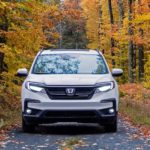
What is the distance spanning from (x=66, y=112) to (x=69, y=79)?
0.80 meters

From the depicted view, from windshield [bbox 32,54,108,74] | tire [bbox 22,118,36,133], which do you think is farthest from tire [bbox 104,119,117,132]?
tire [bbox 22,118,36,133]

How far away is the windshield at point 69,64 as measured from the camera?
13.3 m

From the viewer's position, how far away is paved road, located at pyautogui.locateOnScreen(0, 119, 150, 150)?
1039 centimetres

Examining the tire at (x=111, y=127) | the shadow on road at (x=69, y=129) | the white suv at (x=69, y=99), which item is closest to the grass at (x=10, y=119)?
the shadow on road at (x=69, y=129)

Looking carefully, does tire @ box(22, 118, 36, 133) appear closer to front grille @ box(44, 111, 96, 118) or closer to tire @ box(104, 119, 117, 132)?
front grille @ box(44, 111, 96, 118)

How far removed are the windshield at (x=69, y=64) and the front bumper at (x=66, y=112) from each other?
1296 mm

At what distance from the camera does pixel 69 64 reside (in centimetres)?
1358

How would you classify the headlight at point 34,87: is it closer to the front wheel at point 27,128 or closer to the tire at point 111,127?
the front wheel at point 27,128

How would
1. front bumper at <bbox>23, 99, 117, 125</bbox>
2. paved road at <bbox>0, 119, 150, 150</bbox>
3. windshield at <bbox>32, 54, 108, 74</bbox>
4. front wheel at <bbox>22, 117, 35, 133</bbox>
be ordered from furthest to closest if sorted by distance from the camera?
windshield at <bbox>32, 54, 108, 74</bbox> < front wheel at <bbox>22, 117, 35, 133</bbox> < front bumper at <bbox>23, 99, 117, 125</bbox> < paved road at <bbox>0, 119, 150, 150</bbox>

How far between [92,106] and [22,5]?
20.0ft

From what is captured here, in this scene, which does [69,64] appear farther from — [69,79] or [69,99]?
[69,99]

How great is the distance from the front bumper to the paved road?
370 mm

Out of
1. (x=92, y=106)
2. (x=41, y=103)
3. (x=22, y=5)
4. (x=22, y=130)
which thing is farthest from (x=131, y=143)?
(x=22, y=5)

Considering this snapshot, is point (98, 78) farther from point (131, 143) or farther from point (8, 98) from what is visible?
point (8, 98)
